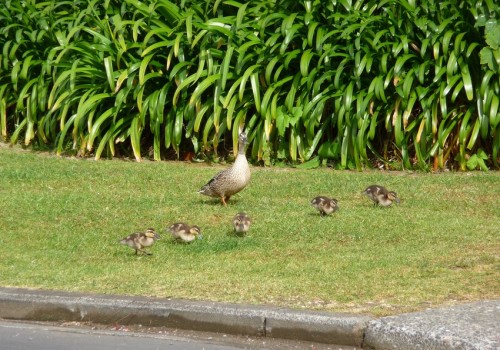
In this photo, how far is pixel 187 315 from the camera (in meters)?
8.33

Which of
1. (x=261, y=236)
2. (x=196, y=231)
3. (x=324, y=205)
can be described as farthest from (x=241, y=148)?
(x=196, y=231)

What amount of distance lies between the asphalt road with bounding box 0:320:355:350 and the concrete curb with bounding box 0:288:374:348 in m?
0.07

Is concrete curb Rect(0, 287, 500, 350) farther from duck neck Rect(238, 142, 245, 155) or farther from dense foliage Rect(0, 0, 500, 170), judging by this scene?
dense foliage Rect(0, 0, 500, 170)

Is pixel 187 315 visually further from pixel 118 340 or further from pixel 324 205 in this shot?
pixel 324 205

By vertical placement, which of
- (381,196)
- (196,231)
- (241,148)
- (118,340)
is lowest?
(118,340)

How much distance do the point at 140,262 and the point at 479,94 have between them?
6.08 metres

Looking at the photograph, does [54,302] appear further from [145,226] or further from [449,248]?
[449,248]

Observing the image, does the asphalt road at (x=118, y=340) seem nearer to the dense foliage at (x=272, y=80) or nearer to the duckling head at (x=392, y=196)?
the duckling head at (x=392, y=196)

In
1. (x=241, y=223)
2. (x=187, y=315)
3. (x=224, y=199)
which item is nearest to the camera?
(x=187, y=315)

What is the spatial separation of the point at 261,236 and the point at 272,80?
4.82 m

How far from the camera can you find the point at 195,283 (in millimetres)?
9117

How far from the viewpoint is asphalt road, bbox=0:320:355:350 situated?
7945 millimetres

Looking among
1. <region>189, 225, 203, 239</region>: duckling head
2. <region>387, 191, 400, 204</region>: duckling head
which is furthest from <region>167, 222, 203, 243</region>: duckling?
<region>387, 191, 400, 204</region>: duckling head

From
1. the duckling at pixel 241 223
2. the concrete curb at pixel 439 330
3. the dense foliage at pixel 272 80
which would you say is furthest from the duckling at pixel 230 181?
the concrete curb at pixel 439 330
